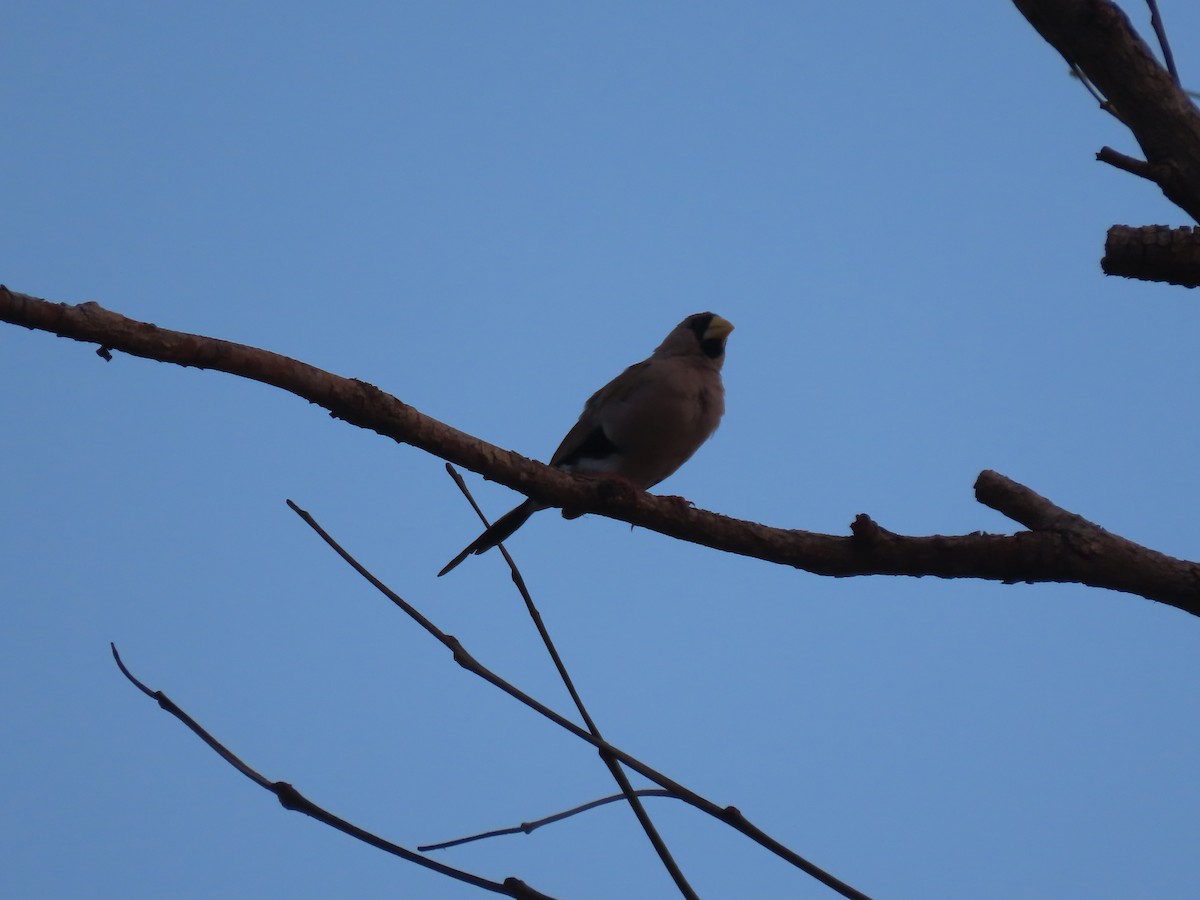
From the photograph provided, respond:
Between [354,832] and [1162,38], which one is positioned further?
[1162,38]

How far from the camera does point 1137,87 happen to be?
2.01m

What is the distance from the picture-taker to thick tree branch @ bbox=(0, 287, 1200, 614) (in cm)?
230

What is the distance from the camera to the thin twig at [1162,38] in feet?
6.67

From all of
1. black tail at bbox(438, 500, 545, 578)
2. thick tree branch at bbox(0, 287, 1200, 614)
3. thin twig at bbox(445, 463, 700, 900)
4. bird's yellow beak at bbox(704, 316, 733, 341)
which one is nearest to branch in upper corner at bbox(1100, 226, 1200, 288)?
thick tree branch at bbox(0, 287, 1200, 614)

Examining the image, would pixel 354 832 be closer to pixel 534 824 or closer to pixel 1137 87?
pixel 534 824

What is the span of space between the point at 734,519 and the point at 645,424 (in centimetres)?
227

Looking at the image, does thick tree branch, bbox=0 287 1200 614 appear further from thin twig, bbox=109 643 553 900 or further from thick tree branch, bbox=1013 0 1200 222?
thin twig, bbox=109 643 553 900

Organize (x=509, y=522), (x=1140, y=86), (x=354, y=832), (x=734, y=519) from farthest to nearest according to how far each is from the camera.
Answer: (x=509, y=522), (x=734, y=519), (x=1140, y=86), (x=354, y=832)

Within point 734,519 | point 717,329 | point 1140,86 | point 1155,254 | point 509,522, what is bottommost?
point 1155,254

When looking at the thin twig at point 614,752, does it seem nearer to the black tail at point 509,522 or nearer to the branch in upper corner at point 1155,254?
the branch in upper corner at point 1155,254

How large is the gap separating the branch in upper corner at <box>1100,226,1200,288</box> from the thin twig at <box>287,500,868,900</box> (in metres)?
1.30

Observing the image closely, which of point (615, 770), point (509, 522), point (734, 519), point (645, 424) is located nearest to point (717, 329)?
point (645, 424)

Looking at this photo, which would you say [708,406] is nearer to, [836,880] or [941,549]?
[941,549]

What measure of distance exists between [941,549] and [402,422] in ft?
4.43
